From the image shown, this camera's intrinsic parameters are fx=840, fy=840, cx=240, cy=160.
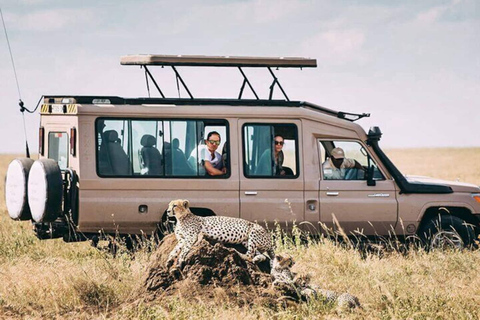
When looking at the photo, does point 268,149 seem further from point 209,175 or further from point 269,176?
point 209,175

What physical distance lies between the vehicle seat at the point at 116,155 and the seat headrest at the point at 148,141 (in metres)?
0.27

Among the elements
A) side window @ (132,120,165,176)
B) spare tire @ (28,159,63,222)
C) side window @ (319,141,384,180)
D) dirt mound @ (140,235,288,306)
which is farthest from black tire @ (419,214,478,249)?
spare tire @ (28,159,63,222)

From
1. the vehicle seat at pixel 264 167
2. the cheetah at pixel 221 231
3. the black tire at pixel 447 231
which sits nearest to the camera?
the cheetah at pixel 221 231

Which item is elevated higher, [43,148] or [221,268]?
[43,148]

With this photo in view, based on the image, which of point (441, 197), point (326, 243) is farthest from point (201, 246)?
point (441, 197)

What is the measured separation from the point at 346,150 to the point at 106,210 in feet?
10.2

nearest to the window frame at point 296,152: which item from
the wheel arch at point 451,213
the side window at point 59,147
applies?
the wheel arch at point 451,213

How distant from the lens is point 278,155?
1055 cm

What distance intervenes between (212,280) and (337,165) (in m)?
3.88

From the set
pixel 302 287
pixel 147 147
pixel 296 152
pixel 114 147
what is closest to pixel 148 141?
pixel 147 147

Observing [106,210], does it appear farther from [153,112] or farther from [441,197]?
[441,197]

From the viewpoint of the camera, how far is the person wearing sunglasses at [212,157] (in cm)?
1034

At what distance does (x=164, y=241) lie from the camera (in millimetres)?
7824

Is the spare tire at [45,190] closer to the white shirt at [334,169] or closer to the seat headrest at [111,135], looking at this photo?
the seat headrest at [111,135]
